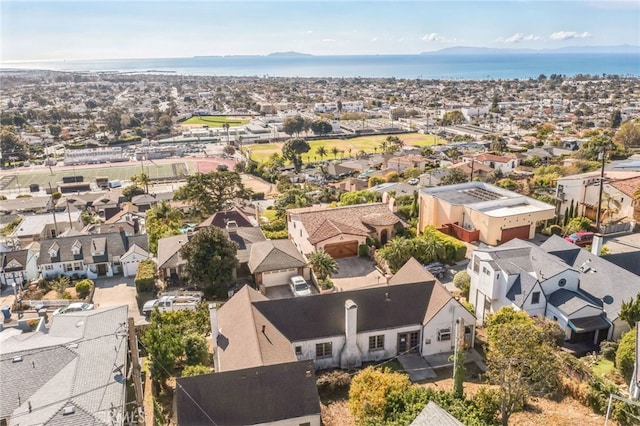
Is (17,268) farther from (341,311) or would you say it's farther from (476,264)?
(476,264)

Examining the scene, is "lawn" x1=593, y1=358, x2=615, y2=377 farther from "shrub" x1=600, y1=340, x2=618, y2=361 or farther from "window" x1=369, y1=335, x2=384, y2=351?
"window" x1=369, y1=335, x2=384, y2=351

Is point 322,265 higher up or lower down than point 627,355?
lower down

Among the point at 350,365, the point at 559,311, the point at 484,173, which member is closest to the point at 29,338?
the point at 350,365

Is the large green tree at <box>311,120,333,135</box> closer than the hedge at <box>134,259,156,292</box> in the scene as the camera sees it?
No

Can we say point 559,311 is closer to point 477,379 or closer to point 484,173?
point 477,379

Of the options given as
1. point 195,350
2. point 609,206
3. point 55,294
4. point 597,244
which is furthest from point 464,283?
point 55,294

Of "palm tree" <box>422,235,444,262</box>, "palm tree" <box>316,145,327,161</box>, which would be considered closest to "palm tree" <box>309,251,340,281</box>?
"palm tree" <box>422,235,444,262</box>

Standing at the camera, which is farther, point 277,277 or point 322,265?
point 277,277
